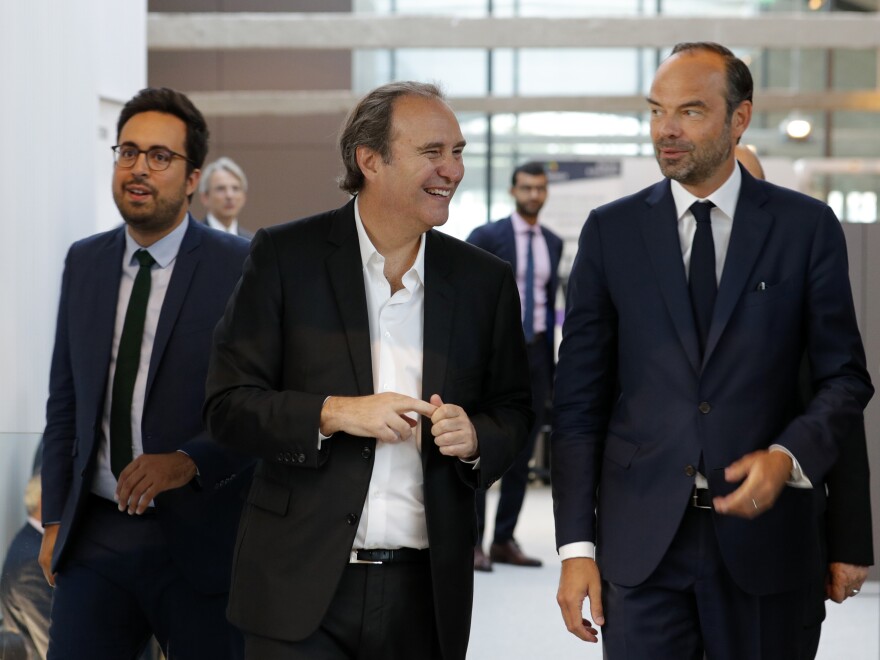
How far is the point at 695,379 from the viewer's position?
2434 mm

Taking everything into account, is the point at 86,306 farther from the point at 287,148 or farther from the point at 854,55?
the point at 854,55

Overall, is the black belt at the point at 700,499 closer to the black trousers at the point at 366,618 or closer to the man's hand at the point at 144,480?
the black trousers at the point at 366,618

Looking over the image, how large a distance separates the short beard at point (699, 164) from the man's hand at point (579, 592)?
781 mm

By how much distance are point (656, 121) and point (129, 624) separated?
1.67 m

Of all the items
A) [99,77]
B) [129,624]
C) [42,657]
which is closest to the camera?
[129,624]

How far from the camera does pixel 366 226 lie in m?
2.47

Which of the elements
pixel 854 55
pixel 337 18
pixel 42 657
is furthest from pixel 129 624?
pixel 854 55

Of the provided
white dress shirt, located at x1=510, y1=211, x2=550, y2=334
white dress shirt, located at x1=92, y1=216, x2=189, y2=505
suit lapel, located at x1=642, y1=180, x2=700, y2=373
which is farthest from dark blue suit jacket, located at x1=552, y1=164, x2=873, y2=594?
white dress shirt, located at x1=510, y1=211, x2=550, y2=334

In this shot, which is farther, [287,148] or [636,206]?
[287,148]

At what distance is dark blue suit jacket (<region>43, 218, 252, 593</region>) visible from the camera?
2857 mm

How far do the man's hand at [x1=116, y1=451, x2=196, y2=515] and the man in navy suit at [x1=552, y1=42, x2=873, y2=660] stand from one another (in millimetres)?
839

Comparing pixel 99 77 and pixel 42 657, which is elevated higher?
pixel 99 77

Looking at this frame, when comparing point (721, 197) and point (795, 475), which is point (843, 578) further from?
point (721, 197)

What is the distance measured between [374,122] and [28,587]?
5.90ft
